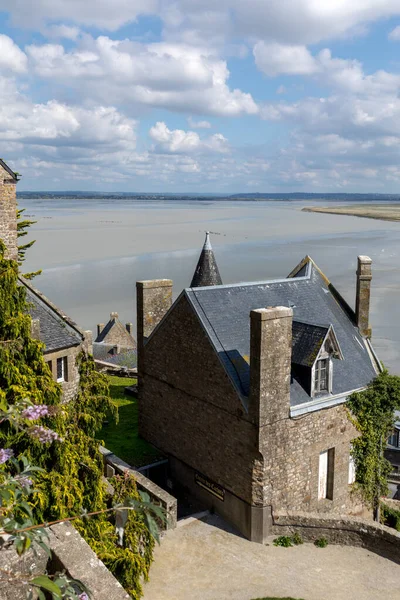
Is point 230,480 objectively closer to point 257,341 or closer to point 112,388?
point 257,341

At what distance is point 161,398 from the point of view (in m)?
21.4

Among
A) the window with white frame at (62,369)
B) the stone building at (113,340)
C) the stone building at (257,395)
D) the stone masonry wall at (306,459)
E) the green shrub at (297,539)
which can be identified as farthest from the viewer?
the stone building at (113,340)

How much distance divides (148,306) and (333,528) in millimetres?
11459

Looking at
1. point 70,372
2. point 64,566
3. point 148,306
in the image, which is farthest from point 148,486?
point 64,566

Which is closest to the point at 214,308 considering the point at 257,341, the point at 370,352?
the point at 257,341

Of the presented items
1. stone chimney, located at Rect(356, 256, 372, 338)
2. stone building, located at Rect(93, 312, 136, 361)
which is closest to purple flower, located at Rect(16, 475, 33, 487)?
stone chimney, located at Rect(356, 256, 372, 338)

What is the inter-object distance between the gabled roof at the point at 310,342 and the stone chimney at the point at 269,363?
1289 millimetres

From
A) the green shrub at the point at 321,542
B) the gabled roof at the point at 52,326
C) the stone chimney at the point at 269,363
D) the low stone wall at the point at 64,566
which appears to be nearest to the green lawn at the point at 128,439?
the gabled roof at the point at 52,326

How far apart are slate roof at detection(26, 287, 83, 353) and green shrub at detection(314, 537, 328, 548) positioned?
10.6 meters

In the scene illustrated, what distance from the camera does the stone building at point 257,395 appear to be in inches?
651

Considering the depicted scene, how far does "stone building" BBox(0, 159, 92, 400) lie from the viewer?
58.2 feet

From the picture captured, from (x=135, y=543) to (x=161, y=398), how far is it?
287 inches

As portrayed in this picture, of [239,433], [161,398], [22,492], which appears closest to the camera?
[22,492]

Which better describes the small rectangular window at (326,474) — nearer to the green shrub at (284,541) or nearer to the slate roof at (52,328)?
the green shrub at (284,541)
